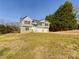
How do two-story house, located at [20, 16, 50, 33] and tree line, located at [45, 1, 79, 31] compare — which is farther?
two-story house, located at [20, 16, 50, 33]

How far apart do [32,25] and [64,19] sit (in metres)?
8.86

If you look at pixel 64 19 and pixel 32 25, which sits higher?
pixel 64 19

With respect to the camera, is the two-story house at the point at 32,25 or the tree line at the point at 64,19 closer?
the tree line at the point at 64,19

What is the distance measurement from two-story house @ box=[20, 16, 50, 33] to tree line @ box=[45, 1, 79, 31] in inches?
72.9

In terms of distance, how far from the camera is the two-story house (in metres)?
45.8

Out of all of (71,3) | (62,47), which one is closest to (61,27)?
(71,3)

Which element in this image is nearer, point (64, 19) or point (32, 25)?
point (64, 19)

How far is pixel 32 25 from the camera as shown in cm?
4688

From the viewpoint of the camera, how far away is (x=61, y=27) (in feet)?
143

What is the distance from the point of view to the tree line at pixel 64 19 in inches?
1683

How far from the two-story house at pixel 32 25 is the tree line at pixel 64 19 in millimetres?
1851

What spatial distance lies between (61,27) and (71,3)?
7.43 meters

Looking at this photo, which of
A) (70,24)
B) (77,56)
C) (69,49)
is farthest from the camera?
(70,24)

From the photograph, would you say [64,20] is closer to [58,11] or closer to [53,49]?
[58,11]
